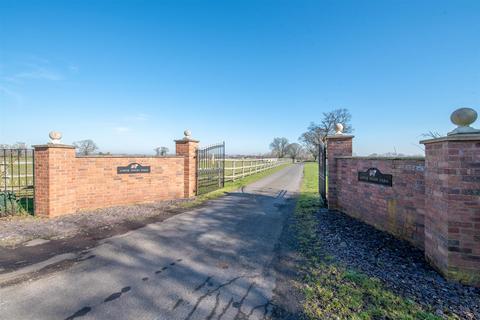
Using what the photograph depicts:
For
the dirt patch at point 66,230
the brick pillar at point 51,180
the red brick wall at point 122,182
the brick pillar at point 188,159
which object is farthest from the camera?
the brick pillar at point 188,159

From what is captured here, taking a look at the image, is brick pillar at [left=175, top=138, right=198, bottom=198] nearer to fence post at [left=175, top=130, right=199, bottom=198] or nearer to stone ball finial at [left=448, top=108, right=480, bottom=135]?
fence post at [left=175, top=130, right=199, bottom=198]

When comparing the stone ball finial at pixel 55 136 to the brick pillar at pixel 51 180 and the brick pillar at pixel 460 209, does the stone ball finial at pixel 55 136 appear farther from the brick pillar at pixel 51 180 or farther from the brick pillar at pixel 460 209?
the brick pillar at pixel 460 209

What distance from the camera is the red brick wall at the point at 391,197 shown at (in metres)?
4.12

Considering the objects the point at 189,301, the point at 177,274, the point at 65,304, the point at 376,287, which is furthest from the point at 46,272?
the point at 376,287

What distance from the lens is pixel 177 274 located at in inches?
128

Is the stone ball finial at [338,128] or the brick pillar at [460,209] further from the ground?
the stone ball finial at [338,128]

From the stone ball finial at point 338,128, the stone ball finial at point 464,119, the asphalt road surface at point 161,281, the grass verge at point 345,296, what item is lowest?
the asphalt road surface at point 161,281

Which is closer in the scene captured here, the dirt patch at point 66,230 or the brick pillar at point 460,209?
the brick pillar at point 460,209

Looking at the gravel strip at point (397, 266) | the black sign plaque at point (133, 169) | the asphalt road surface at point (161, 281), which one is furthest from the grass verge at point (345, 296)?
the black sign plaque at point (133, 169)

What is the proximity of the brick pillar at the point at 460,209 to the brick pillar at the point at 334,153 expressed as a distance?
374cm

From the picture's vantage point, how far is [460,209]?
303 cm

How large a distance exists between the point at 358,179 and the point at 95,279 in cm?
580

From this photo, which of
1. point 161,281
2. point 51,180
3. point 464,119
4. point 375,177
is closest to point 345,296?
point 161,281

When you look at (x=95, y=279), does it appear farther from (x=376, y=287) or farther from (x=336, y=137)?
(x=336, y=137)
